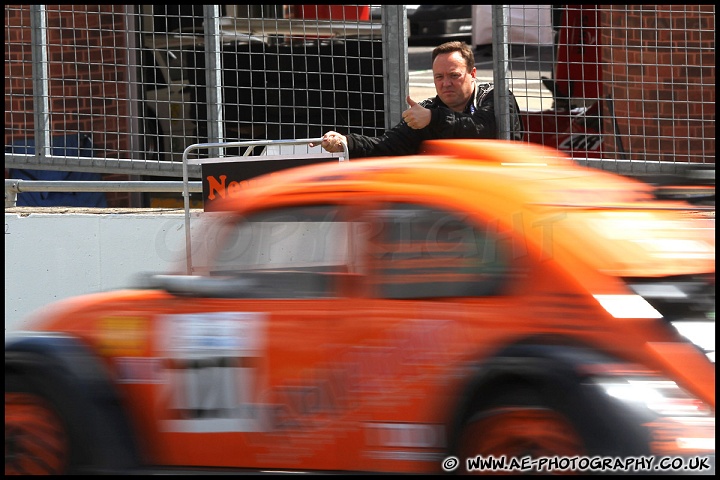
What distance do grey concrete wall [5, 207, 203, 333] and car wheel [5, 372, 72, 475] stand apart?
336 cm

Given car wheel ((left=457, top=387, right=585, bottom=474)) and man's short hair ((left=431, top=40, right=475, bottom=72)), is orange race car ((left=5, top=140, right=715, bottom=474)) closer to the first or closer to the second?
car wheel ((left=457, top=387, right=585, bottom=474))

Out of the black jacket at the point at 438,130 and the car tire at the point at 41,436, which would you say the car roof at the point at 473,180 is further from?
the black jacket at the point at 438,130

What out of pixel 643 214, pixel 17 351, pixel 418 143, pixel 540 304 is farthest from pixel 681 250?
pixel 418 143

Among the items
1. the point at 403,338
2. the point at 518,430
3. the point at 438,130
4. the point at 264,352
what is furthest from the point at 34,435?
the point at 438,130

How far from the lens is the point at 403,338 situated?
4.59 meters

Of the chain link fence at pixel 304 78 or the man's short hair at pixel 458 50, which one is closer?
the man's short hair at pixel 458 50

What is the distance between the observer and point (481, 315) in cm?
448

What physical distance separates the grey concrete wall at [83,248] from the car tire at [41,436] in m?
3.38

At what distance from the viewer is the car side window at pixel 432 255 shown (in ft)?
15.0

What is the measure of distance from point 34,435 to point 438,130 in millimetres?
3449

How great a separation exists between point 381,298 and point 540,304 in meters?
0.62

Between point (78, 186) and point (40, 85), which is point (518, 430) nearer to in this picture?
point (78, 186)

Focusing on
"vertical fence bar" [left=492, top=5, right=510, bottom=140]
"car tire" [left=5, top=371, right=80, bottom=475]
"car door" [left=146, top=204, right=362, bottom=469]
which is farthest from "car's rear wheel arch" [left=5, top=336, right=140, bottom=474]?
"vertical fence bar" [left=492, top=5, right=510, bottom=140]

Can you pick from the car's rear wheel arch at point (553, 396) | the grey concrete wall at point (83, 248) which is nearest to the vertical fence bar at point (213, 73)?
the grey concrete wall at point (83, 248)
